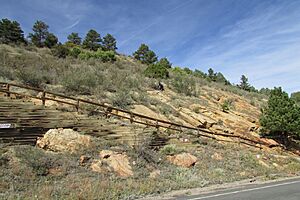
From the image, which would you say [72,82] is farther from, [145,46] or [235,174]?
[145,46]

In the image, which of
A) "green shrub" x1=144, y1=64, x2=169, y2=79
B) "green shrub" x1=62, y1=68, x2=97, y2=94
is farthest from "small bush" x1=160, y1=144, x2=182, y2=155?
"green shrub" x1=144, y1=64, x2=169, y2=79

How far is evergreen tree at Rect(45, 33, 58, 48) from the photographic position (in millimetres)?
42594

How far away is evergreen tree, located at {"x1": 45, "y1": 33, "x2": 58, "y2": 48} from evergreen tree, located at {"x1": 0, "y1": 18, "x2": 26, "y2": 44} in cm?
386

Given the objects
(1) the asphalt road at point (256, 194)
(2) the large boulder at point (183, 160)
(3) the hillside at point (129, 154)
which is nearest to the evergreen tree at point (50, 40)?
(3) the hillside at point (129, 154)

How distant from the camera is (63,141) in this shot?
11.3 m

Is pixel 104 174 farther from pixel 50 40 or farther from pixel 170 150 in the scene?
pixel 50 40

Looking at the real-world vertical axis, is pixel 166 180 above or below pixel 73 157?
below

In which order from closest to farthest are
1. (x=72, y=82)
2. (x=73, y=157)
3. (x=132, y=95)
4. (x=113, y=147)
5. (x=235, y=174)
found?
(x=73, y=157), (x=113, y=147), (x=235, y=174), (x=72, y=82), (x=132, y=95)

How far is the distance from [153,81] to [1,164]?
20589 millimetres

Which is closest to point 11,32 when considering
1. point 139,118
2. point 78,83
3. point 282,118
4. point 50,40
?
point 50,40

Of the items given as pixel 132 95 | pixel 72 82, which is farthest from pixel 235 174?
pixel 72 82

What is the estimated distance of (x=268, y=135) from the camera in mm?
23219

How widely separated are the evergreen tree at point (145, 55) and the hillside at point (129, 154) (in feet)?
82.9

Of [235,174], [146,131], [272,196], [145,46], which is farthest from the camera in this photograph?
[145,46]
